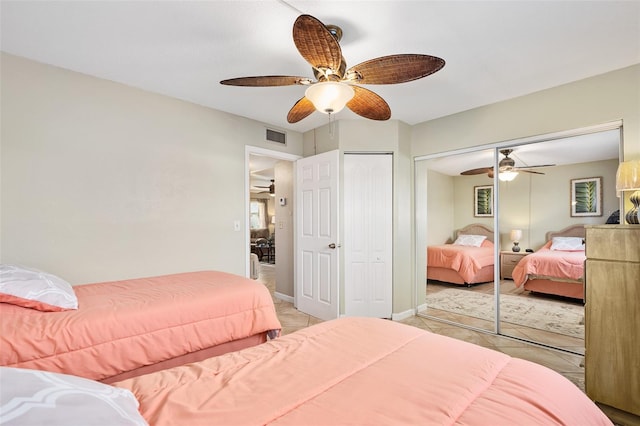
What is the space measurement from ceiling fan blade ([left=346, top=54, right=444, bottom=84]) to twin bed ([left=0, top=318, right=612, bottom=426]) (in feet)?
4.77

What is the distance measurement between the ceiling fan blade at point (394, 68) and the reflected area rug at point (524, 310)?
276 cm

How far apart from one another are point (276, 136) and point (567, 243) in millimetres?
3459

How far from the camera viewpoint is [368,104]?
2311 millimetres

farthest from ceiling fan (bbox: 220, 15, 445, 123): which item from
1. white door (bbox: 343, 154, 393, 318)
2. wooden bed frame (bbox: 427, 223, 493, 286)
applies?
wooden bed frame (bbox: 427, 223, 493, 286)

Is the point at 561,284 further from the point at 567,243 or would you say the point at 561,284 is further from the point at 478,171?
the point at 478,171

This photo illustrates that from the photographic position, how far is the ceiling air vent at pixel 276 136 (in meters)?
3.99

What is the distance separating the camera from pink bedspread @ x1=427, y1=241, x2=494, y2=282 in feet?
11.5

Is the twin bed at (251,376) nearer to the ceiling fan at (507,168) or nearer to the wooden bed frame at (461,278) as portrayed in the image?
the wooden bed frame at (461,278)

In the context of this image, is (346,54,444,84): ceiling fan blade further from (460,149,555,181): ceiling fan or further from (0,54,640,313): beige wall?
(460,149,555,181): ceiling fan

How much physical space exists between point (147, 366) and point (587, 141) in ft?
12.9

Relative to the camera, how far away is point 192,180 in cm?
325

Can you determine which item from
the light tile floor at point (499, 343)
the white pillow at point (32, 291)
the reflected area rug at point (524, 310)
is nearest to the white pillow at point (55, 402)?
the white pillow at point (32, 291)

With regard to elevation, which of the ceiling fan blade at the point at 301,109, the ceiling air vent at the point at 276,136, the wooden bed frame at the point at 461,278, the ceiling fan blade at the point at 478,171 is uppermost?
the ceiling air vent at the point at 276,136

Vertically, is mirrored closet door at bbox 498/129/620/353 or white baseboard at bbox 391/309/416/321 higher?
mirrored closet door at bbox 498/129/620/353
